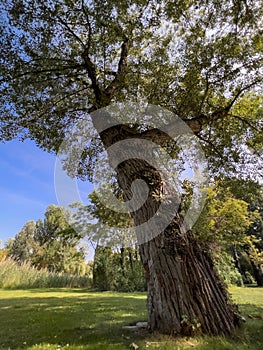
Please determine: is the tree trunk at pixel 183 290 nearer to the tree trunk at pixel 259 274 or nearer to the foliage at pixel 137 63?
the foliage at pixel 137 63

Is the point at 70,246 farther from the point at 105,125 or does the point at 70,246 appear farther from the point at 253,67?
the point at 253,67

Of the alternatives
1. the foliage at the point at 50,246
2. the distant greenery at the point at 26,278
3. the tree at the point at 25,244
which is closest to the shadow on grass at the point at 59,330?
the distant greenery at the point at 26,278

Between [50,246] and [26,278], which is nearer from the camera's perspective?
[26,278]

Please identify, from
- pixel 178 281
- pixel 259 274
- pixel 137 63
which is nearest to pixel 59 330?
pixel 178 281

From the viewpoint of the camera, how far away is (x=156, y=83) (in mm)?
5773

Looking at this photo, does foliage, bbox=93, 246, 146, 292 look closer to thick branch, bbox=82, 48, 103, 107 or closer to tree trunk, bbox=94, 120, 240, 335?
tree trunk, bbox=94, 120, 240, 335

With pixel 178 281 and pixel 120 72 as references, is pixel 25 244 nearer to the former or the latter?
pixel 120 72

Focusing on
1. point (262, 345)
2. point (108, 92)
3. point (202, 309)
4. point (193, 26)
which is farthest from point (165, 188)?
point (193, 26)

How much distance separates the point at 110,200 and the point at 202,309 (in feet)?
25.8

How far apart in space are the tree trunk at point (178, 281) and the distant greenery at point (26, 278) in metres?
12.8

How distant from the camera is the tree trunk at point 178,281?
312 cm

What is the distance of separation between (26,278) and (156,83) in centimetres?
1413

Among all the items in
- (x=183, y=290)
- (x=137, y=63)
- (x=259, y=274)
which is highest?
(x=137, y=63)

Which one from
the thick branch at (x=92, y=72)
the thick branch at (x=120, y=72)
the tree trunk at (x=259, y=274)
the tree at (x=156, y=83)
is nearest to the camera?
the tree at (x=156, y=83)
